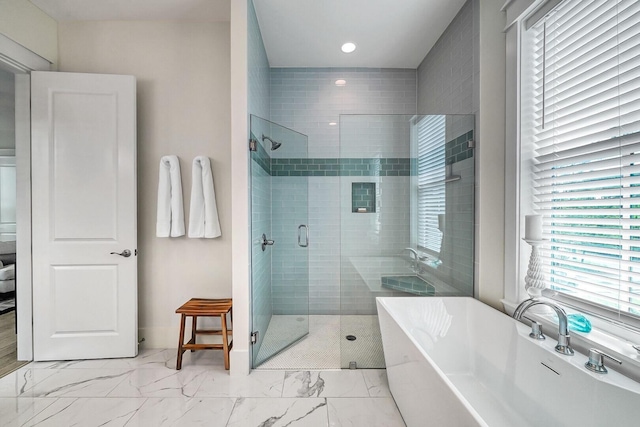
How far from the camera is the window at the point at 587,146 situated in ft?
4.06

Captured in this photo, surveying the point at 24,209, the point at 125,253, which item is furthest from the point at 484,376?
the point at 24,209

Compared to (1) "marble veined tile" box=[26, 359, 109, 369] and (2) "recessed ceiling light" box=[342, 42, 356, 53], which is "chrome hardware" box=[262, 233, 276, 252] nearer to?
(1) "marble veined tile" box=[26, 359, 109, 369]

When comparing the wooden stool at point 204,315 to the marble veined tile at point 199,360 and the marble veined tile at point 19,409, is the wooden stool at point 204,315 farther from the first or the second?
the marble veined tile at point 19,409

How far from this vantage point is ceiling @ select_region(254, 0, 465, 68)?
90.4 inches

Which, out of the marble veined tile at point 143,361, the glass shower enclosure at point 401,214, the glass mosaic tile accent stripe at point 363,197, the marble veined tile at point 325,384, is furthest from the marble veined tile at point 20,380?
the glass mosaic tile accent stripe at point 363,197

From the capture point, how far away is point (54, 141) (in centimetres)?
231

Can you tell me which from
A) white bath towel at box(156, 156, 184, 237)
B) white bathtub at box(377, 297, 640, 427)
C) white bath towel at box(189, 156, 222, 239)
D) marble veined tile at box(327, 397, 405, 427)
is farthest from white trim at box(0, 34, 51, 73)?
marble veined tile at box(327, 397, 405, 427)

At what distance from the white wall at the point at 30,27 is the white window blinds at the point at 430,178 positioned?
3.14 meters

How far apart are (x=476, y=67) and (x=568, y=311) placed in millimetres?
1756

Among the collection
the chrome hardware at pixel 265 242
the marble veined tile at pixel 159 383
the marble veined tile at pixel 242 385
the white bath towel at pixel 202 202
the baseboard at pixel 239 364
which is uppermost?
the white bath towel at pixel 202 202

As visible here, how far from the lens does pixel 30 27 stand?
2283 millimetres

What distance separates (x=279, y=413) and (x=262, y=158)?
5.92ft

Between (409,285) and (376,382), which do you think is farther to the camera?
(409,285)

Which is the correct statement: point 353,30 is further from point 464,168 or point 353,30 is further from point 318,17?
point 464,168
